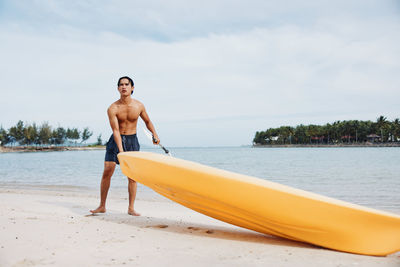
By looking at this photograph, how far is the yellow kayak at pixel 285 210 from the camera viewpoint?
2.35 metres

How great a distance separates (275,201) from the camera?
243 cm

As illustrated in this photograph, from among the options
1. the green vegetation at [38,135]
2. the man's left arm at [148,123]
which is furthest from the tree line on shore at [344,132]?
the man's left arm at [148,123]

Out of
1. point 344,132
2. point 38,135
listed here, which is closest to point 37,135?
point 38,135

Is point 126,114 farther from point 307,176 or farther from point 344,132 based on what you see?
point 344,132

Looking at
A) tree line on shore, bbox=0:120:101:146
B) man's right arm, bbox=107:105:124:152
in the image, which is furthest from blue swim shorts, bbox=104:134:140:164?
tree line on shore, bbox=0:120:101:146

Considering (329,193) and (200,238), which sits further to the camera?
(329,193)

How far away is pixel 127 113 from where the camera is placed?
11.8 ft

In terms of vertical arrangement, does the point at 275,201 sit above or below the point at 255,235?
above

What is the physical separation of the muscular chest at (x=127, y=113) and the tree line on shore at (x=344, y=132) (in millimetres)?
84372

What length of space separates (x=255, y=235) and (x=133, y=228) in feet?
3.50

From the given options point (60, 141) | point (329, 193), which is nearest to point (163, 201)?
point (329, 193)

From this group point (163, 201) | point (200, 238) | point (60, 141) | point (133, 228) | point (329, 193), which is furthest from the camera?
point (60, 141)

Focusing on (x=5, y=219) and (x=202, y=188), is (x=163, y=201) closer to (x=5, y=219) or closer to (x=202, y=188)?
(x=5, y=219)

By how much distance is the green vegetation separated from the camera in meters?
71.8
